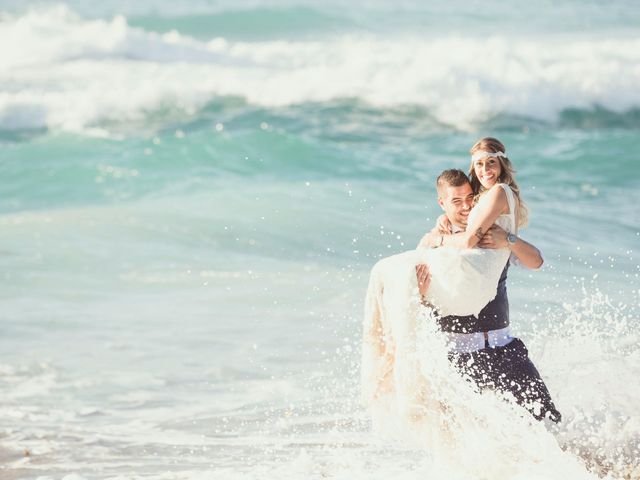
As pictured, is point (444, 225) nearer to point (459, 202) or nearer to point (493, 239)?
point (459, 202)

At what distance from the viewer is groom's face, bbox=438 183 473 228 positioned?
490 cm

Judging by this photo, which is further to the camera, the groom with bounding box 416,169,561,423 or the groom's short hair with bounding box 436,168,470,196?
the groom's short hair with bounding box 436,168,470,196

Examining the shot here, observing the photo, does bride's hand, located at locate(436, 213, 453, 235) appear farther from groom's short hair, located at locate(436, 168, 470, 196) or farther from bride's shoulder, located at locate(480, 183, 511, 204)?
bride's shoulder, located at locate(480, 183, 511, 204)

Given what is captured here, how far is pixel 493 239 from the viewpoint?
4703mm

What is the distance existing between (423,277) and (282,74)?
2051cm

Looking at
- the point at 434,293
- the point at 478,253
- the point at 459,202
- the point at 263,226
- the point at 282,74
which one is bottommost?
the point at 263,226

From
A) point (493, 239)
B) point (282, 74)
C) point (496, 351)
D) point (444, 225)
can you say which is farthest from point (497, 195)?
point (282, 74)

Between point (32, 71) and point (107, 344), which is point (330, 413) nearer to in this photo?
point (107, 344)

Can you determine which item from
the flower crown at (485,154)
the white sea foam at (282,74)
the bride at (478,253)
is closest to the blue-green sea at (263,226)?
the white sea foam at (282,74)

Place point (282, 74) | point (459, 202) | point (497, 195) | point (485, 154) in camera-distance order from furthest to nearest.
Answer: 1. point (282, 74)
2. point (459, 202)
3. point (485, 154)
4. point (497, 195)

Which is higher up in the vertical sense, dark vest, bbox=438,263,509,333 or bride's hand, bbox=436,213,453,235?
bride's hand, bbox=436,213,453,235

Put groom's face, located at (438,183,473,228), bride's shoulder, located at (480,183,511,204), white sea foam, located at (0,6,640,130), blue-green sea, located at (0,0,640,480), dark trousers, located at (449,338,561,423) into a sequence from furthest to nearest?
white sea foam, located at (0,6,640,130), blue-green sea, located at (0,0,640,480), groom's face, located at (438,183,473,228), dark trousers, located at (449,338,561,423), bride's shoulder, located at (480,183,511,204)

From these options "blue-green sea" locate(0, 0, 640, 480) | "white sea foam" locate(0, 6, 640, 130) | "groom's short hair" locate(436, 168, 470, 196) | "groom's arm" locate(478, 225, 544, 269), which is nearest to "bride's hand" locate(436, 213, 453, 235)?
"groom's short hair" locate(436, 168, 470, 196)

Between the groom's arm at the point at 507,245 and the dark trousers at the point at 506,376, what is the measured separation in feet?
1.34
